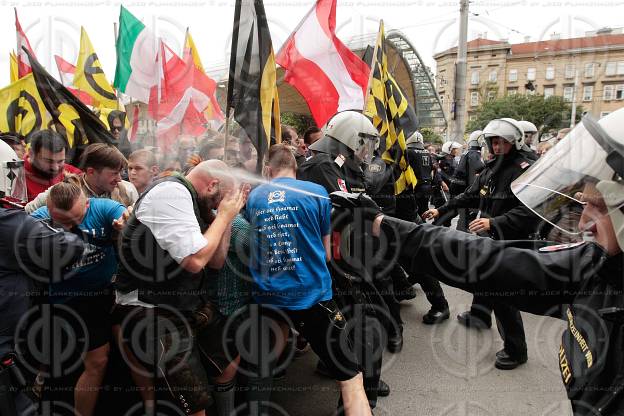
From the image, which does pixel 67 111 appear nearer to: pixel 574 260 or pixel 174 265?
pixel 174 265

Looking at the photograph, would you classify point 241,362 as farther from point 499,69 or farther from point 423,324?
point 499,69

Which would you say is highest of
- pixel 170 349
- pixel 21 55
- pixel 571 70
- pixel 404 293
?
pixel 21 55

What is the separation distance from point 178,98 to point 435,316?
4.75 m

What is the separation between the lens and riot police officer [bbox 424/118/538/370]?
3.63 meters

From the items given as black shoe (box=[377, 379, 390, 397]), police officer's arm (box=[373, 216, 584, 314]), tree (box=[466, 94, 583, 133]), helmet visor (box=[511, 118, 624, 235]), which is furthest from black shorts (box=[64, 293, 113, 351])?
tree (box=[466, 94, 583, 133])

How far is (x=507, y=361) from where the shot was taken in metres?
3.66

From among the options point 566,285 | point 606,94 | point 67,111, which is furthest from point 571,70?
point 67,111

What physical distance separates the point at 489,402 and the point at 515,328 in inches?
28.8

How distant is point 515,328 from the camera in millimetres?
3650

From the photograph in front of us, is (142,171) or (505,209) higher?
(142,171)

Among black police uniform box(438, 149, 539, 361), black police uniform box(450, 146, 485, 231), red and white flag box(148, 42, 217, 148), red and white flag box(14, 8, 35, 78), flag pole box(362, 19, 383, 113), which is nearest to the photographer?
black police uniform box(438, 149, 539, 361)

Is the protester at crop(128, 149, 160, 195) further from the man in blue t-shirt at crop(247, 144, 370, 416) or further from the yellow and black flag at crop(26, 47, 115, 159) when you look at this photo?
the man in blue t-shirt at crop(247, 144, 370, 416)

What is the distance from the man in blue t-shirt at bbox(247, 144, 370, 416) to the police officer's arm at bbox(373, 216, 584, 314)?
0.96 meters

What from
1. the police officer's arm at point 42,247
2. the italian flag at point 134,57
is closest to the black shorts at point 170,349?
the police officer's arm at point 42,247
